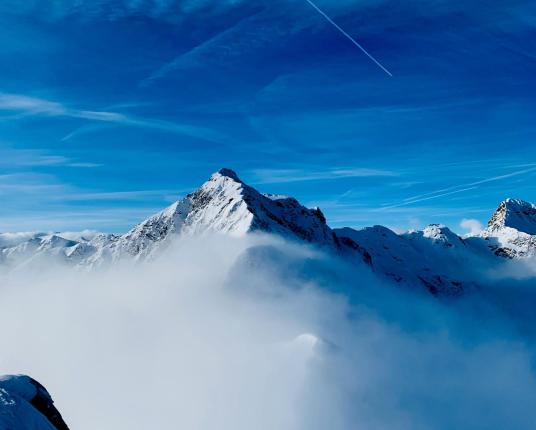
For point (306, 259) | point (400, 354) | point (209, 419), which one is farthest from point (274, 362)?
point (306, 259)

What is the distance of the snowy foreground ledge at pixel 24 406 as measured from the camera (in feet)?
59.0

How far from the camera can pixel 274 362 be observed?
97.2m

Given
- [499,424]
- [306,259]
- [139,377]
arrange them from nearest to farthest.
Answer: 1. [139,377]
2. [499,424]
3. [306,259]

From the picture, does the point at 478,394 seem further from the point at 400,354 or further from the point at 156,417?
the point at 156,417

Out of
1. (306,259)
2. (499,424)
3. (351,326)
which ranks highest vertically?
(306,259)

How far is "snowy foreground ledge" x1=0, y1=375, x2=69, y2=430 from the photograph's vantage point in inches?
708

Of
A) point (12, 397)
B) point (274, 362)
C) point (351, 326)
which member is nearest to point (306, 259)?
point (351, 326)

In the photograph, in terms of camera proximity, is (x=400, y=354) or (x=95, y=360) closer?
(x=400, y=354)

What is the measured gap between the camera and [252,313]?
5281 inches

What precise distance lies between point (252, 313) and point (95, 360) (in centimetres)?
6834

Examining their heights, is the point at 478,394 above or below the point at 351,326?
below

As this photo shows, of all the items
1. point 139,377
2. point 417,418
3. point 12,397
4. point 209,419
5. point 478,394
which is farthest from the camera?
point 478,394

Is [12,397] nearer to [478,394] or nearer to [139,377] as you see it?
[139,377]

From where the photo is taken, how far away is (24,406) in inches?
748
